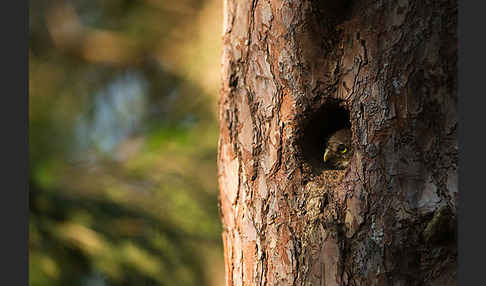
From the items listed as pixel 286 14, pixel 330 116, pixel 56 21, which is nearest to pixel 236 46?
pixel 286 14

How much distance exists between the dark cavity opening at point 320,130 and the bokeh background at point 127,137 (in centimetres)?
170

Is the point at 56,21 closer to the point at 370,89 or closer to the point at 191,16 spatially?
the point at 191,16

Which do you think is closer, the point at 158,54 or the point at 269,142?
the point at 269,142

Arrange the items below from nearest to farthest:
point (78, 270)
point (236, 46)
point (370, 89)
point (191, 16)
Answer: point (370, 89) < point (236, 46) < point (78, 270) < point (191, 16)

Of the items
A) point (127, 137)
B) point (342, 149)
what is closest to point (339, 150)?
point (342, 149)

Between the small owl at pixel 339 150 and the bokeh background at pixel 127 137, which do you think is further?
the bokeh background at pixel 127 137

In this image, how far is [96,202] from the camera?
2.65 metres

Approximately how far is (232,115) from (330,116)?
22cm

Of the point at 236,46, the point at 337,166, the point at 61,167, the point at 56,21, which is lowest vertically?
the point at 337,166

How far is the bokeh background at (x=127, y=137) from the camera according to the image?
2.59m

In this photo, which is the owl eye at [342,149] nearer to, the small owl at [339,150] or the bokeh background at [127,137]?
the small owl at [339,150]

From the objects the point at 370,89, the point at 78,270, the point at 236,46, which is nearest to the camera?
the point at 370,89

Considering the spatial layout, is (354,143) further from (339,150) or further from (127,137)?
(127,137)

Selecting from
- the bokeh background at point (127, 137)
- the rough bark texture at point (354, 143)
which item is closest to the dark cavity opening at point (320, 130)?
the rough bark texture at point (354, 143)
